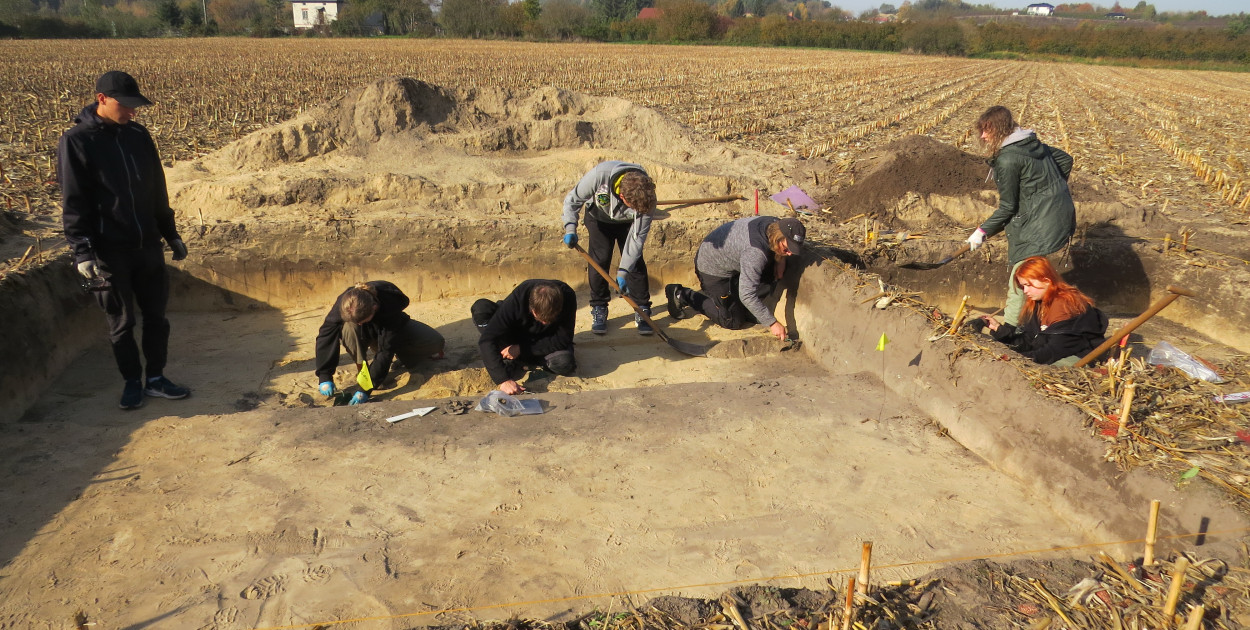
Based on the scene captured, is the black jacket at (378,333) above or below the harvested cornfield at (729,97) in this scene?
below

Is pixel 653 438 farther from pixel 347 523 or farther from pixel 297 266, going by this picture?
pixel 297 266

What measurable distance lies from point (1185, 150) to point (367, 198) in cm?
1387

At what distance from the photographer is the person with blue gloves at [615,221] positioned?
5.32 m

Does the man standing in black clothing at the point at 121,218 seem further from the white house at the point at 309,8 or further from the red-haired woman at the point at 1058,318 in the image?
the white house at the point at 309,8

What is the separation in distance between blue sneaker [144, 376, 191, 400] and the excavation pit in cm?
11

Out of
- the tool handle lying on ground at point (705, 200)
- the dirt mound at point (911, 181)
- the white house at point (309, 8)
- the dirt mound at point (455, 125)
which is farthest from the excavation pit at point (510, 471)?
the white house at point (309, 8)

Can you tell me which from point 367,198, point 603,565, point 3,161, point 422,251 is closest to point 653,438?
point 603,565

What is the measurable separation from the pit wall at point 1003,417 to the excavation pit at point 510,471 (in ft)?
0.05

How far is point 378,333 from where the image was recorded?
510cm

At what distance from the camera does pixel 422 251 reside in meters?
7.03

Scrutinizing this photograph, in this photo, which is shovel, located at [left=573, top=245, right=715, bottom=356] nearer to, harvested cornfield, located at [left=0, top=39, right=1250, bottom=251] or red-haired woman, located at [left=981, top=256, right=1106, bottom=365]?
red-haired woman, located at [left=981, top=256, right=1106, bottom=365]

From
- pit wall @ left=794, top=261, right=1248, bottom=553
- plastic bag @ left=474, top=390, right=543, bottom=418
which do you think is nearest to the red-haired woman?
pit wall @ left=794, top=261, right=1248, bottom=553

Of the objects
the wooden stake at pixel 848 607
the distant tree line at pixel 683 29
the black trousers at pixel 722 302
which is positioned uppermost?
the distant tree line at pixel 683 29

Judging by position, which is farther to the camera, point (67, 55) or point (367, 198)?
point (67, 55)
